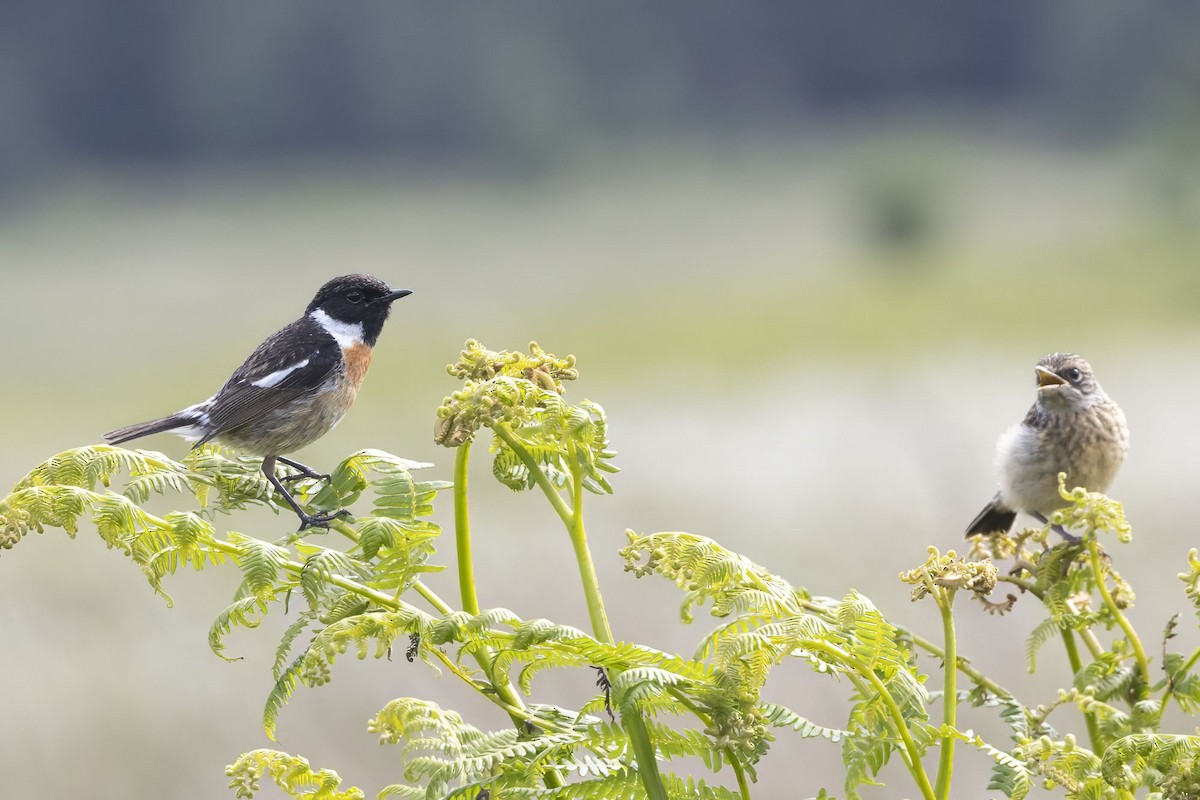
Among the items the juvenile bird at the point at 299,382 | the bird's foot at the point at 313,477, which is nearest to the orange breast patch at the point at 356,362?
the juvenile bird at the point at 299,382

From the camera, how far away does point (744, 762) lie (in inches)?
61.2

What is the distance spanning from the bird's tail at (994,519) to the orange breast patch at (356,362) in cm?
206

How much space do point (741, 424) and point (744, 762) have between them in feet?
48.0

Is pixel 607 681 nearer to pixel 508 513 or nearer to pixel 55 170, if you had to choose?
pixel 508 513

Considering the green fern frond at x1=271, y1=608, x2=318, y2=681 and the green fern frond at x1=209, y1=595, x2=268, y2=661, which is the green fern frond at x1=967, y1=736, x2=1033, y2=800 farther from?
the green fern frond at x1=209, y1=595, x2=268, y2=661

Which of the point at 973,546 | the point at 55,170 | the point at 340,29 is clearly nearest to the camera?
the point at 973,546

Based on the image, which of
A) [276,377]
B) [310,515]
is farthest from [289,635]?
[276,377]

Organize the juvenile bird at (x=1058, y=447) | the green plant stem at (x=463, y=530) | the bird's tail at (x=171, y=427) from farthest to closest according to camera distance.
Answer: the juvenile bird at (x=1058, y=447), the bird's tail at (x=171, y=427), the green plant stem at (x=463, y=530)

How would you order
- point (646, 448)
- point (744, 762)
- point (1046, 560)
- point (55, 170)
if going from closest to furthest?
point (744, 762), point (1046, 560), point (646, 448), point (55, 170)

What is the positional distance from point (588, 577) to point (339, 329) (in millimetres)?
2279

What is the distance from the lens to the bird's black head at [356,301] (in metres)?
3.68

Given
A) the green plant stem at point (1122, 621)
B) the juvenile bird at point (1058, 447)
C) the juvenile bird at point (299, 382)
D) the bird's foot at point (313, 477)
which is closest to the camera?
the green plant stem at point (1122, 621)

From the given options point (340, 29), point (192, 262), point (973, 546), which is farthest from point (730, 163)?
point (973, 546)

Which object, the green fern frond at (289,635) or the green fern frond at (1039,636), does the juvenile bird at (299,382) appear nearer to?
the green fern frond at (289,635)
